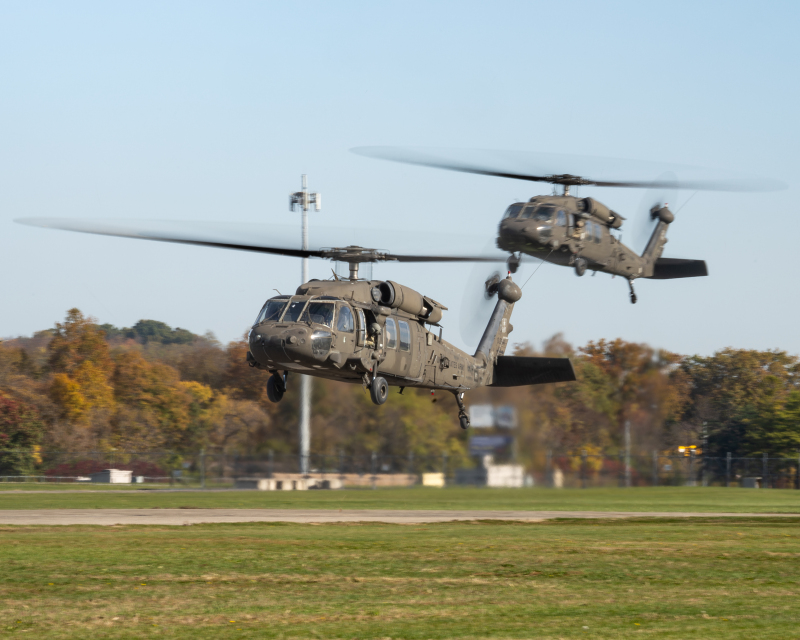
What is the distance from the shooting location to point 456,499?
4881cm

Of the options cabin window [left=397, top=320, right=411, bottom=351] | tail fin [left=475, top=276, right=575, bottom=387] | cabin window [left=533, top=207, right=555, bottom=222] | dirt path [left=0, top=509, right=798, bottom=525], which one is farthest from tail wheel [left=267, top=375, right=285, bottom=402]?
cabin window [left=533, top=207, right=555, bottom=222]

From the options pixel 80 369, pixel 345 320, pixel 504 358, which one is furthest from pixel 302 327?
pixel 80 369

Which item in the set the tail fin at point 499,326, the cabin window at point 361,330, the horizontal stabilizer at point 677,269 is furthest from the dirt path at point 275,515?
the horizontal stabilizer at point 677,269

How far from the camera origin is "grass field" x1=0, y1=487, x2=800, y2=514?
40344 mm

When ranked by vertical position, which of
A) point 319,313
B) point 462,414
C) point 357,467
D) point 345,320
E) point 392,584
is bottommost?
point 392,584

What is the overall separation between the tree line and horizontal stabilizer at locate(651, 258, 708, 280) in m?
10.5

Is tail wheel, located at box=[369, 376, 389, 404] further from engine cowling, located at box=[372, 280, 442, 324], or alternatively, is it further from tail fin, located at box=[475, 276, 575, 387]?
tail fin, located at box=[475, 276, 575, 387]

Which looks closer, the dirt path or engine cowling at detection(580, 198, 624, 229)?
the dirt path

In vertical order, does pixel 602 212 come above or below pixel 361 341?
above

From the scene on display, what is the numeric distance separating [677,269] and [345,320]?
65.6 feet

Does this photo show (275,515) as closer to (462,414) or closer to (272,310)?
(272,310)

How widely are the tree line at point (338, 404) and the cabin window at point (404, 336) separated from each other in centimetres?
1355

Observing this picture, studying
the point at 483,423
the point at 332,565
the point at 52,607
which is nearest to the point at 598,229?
the point at 483,423

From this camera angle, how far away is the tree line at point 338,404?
57906 mm
